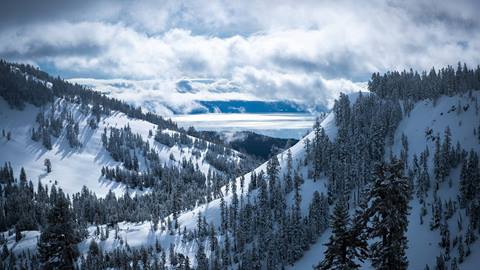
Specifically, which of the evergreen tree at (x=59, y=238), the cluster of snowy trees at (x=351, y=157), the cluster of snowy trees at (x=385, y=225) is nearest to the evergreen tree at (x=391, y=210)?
the cluster of snowy trees at (x=385, y=225)

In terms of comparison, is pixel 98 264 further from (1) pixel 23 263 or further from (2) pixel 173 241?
(1) pixel 23 263

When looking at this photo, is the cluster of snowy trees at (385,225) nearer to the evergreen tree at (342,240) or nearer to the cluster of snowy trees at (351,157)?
the evergreen tree at (342,240)

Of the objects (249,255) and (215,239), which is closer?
(249,255)

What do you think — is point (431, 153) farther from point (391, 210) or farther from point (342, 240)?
point (342, 240)

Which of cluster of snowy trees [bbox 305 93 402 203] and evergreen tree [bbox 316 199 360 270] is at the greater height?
evergreen tree [bbox 316 199 360 270]

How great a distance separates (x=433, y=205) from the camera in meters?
137

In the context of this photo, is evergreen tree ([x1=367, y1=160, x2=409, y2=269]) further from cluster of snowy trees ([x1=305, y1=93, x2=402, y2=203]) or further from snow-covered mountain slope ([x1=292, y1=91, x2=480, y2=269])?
cluster of snowy trees ([x1=305, y1=93, x2=402, y2=203])

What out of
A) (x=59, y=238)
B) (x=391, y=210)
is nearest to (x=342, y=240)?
(x=391, y=210)

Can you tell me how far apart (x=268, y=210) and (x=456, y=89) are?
384ft

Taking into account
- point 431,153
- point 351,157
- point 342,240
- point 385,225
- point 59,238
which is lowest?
point 351,157

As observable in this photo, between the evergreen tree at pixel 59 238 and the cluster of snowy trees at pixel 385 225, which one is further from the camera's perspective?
the evergreen tree at pixel 59 238

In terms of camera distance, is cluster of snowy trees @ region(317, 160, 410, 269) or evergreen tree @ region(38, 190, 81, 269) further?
evergreen tree @ region(38, 190, 81, 269)

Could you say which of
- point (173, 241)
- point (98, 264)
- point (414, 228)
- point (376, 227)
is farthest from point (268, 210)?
point (376, 227)

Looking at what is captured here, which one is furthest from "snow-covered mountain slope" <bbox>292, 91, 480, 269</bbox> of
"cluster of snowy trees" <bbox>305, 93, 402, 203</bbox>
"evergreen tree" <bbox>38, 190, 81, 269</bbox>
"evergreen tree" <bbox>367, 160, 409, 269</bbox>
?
"evergreen tree" <bbox>38, 190, 81, 269</bbox>
